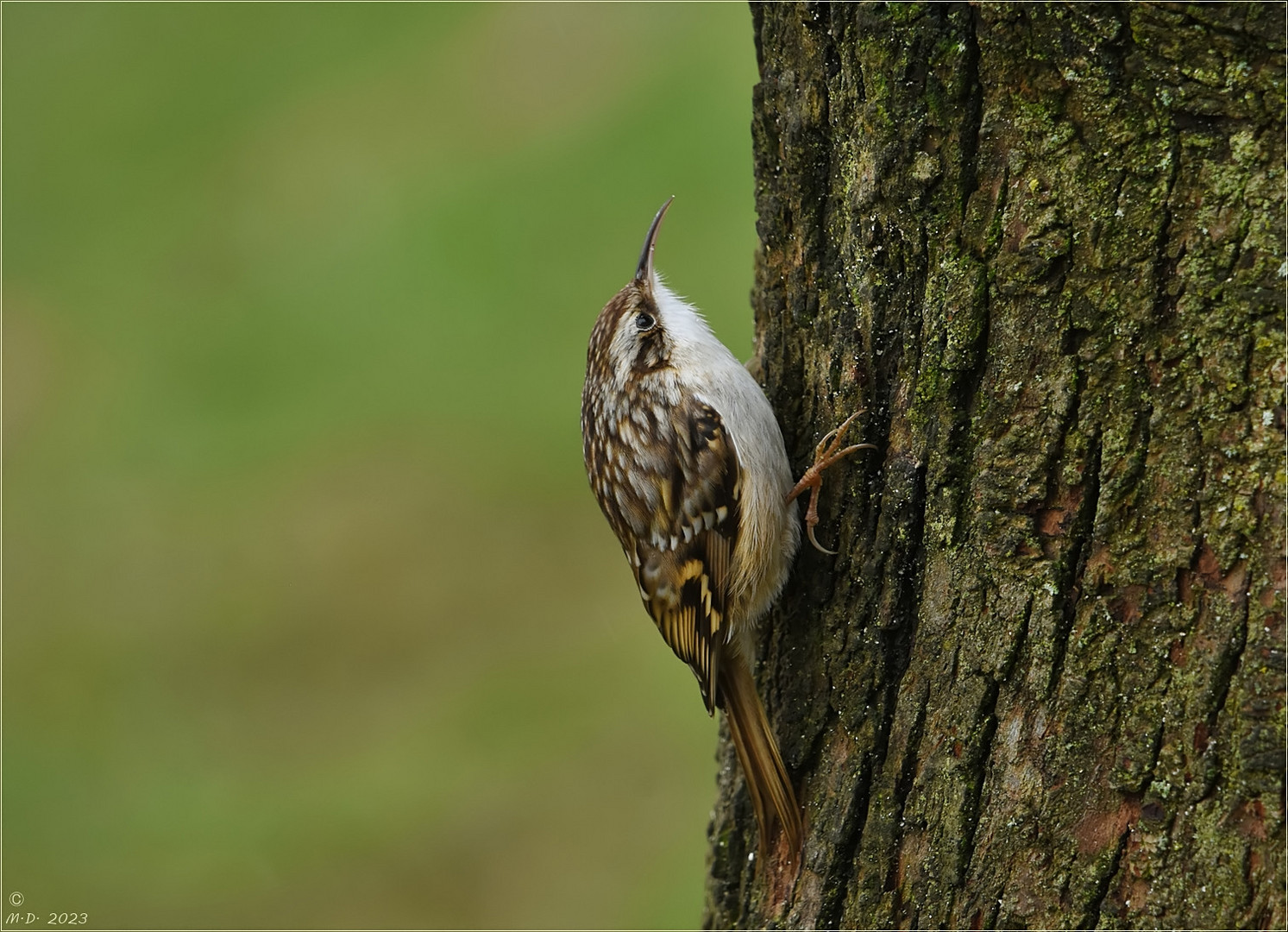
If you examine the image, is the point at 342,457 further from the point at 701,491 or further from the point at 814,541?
the point at 814,541

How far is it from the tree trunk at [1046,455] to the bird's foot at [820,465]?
0.02m

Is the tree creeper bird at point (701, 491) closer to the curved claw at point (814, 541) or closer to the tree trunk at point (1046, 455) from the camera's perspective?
the curved claw at point (814, 541)

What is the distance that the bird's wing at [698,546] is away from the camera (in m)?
2.44

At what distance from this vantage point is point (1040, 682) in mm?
1757

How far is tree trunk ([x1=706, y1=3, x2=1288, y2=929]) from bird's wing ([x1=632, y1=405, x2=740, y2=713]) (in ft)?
1.03

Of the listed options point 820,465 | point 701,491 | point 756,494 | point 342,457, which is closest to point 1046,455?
point 820,465

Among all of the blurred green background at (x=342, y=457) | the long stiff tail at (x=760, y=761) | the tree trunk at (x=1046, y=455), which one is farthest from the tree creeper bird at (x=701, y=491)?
the blurred green background at (x=342, y=457)

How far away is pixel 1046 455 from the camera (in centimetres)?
174

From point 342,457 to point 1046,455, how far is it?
435cm

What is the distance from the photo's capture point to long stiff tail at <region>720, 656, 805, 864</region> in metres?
2.23

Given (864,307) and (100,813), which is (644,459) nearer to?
Answer: (864,307)

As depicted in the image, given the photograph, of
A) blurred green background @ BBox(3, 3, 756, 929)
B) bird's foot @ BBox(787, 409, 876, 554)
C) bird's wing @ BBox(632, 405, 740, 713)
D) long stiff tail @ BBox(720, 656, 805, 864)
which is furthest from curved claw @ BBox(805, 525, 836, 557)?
blurred green background @ BBox(3, 3, 756, 929)

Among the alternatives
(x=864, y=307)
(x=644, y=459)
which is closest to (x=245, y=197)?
(x=644, y=459)

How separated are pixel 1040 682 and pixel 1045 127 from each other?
2.64ft
